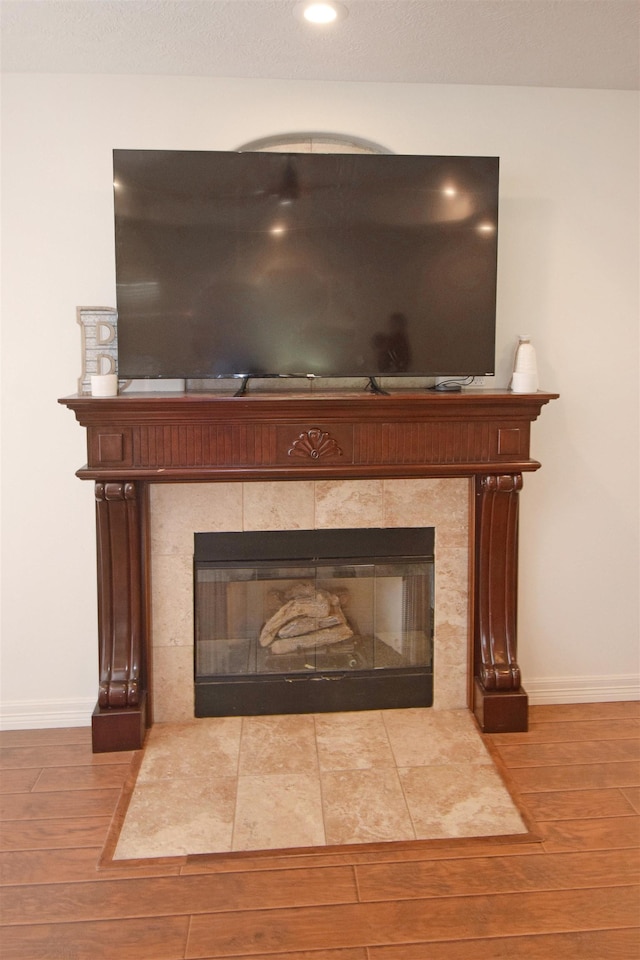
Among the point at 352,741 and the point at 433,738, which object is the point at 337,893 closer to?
the point at 352,741

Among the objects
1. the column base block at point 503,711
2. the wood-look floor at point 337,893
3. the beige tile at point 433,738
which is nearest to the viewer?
the wood-look floor at point 337,893

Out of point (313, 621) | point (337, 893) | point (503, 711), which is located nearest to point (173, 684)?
point (313, 621)

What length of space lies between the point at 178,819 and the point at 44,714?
877mm

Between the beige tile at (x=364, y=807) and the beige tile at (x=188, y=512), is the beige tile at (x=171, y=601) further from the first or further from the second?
the beige tile at (x=364, y=807)

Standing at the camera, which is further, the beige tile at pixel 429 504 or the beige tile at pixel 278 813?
the beige tile at pixel 429 504

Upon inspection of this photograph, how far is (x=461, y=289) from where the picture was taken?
8.95ft

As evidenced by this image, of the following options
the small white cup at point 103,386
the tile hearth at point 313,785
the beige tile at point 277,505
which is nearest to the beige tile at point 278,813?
the tile hearth at point 313,785

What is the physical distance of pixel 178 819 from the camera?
236 cm

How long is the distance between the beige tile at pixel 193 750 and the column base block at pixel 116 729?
7 centimetres

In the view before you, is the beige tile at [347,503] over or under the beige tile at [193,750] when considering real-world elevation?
over

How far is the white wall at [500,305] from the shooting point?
2.75 meters

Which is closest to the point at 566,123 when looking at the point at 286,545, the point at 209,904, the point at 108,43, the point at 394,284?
the point at 394,284

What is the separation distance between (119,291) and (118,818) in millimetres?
1706

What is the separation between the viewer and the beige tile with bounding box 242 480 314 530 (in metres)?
2.90
